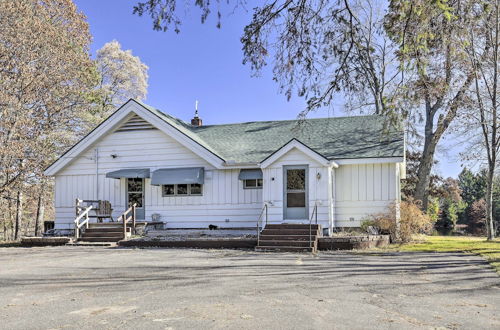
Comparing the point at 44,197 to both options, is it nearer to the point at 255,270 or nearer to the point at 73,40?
the point at 73,40

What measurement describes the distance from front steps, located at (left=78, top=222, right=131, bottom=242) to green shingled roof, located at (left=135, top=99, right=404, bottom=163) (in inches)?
175

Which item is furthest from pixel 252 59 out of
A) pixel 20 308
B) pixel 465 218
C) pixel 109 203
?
pixel 465 218

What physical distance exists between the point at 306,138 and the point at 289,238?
6082 millimetres

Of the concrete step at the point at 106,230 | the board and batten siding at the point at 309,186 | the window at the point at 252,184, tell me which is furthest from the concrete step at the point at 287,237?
the concrete step at the point at 106,230

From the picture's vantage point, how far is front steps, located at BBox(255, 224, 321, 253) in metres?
13.6

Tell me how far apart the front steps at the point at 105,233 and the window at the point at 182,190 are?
2.29m

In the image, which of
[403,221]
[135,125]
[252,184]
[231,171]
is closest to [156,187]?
[135,125]

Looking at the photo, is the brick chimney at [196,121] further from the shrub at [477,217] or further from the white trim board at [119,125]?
the shrub at [477,217]

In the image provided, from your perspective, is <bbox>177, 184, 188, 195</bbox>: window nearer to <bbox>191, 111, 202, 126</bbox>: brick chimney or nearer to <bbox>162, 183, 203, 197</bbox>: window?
<bbox>162, 183, 203, 197</bbox>: window

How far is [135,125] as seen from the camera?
62.7 feet

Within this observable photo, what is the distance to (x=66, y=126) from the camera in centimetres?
2522

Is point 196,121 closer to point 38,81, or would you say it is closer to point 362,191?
point 38,81

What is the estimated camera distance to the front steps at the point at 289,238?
13633mm

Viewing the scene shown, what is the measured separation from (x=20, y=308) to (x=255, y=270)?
452cm
